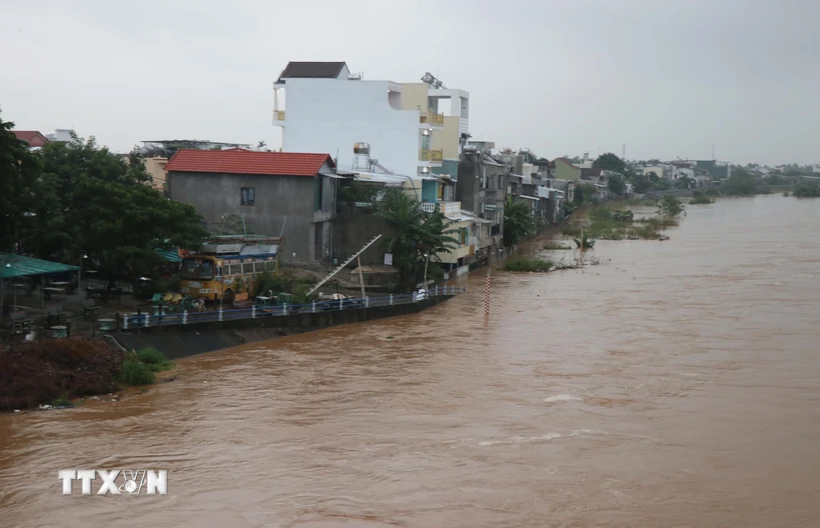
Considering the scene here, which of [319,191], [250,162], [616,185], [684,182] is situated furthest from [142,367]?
[684,182]

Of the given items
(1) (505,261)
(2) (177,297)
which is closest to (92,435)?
(2) (177,297)

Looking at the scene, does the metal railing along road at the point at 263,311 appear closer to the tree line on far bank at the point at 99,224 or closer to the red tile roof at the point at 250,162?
the tree line on far bank at the point at 99,224

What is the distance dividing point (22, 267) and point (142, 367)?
151 inches

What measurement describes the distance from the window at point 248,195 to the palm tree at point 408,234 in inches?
177

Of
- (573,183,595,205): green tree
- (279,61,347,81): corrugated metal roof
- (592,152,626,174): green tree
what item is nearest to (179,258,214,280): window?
(279,61,347,81): corrugated metal roof

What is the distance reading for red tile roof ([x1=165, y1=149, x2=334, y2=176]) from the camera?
3041 cm

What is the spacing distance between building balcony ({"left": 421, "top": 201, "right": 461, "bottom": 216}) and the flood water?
7470 millimetres

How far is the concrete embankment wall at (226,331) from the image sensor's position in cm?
2023

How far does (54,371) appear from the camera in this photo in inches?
677

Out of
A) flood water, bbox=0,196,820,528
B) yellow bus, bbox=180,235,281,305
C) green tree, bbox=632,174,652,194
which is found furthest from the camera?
green tree, bbox=632,174,652,194

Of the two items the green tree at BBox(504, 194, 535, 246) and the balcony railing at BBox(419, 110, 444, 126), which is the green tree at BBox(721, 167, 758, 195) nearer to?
the green tree at BBox(504, 194, 535, 246)

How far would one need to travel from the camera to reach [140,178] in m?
27.2

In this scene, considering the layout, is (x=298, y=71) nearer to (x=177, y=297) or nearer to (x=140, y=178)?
(x=140, y=178)

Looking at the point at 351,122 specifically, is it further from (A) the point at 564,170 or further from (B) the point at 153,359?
(A) the point at 564,170
